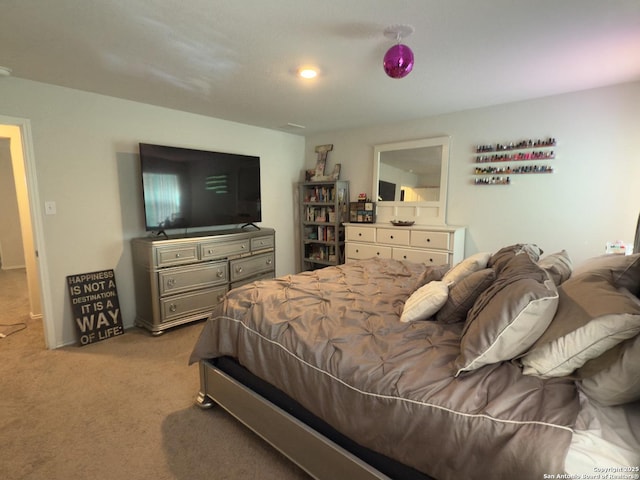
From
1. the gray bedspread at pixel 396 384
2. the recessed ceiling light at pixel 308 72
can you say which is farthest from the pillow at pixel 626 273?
the recessed ceiling light at pixel 308 72

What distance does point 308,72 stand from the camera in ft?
8.14

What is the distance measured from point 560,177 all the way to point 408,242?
1.59m

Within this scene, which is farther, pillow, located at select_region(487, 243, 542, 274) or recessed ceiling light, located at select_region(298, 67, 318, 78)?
recessed ceiling light, located at select_region(298, 67, 318, 78)

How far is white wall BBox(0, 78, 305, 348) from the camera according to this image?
2.81 m

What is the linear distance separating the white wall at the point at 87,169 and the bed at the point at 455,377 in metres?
2.04

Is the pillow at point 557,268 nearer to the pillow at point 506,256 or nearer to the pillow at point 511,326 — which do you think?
the pillow at point 506,256

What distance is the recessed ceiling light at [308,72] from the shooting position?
243 cm

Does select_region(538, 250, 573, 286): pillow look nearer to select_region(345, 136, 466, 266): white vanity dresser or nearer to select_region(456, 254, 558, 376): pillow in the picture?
select_region(456, 254, 558, 376): pillow

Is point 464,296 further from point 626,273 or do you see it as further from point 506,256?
point 626,273

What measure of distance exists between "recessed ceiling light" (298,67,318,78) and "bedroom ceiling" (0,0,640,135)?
0.08 meters

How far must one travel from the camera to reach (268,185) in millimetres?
4660

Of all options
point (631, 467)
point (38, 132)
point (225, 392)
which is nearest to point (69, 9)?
point (38, 132)

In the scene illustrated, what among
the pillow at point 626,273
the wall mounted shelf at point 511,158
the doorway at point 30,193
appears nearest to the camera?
the pillow at point 626,273

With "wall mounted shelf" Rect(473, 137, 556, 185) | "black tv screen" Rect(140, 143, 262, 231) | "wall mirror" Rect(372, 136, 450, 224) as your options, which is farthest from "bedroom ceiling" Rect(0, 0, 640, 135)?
"wall mirror" Rect(372, 136, 450, 224)
